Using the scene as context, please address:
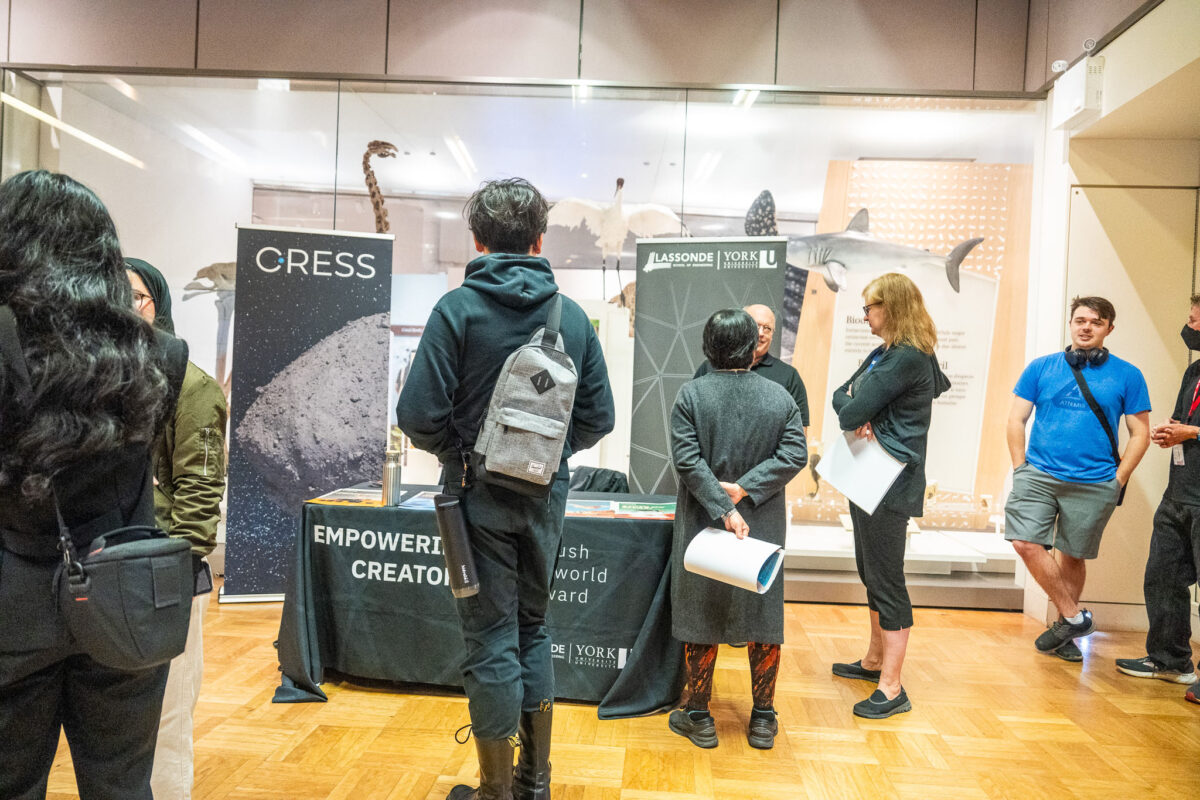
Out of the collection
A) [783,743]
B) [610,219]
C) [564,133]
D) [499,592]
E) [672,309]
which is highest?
[564,133]

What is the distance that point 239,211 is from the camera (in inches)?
178

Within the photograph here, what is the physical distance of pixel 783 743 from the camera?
253 cm

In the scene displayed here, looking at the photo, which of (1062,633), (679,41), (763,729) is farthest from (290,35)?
(1062,633)

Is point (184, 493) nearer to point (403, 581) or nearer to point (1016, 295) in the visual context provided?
point (403, 581)

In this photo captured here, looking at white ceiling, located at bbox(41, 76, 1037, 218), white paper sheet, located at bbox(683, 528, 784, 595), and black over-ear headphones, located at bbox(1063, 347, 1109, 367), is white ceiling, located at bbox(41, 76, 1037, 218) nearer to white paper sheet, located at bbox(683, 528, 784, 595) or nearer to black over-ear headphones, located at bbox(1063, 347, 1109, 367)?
black over-ear headphones, located at bbox(1063, 347, 1109, 367)

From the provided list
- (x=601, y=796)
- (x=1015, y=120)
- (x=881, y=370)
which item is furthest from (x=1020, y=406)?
(x=601, y=796)

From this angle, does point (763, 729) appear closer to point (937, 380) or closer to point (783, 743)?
point (783, 743)

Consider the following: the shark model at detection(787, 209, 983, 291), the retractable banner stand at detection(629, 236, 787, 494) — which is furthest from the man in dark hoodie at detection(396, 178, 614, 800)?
the shark model at detection(787, 209, 983, 291)

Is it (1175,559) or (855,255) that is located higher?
(855,255)

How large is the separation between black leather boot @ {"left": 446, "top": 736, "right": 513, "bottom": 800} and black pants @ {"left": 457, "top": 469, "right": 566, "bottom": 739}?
4 cm

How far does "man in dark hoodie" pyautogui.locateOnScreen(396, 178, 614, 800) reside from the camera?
1.75m

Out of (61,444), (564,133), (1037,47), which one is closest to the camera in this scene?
(61,444)

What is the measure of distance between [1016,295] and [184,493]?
4.28 metres

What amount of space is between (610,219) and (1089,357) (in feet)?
8.19
